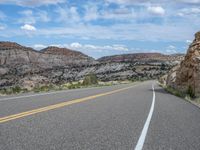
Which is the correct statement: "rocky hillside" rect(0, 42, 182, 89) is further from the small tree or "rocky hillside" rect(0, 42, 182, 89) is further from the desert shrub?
the desert shrub

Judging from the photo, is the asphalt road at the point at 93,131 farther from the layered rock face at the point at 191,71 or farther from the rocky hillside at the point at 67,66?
the rocky hillside at the point at 67,66

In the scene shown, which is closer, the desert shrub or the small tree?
the desert shrub

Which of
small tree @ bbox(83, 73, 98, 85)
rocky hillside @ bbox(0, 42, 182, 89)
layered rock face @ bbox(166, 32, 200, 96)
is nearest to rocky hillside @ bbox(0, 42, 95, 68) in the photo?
rocky hillside @ bbox(0, 42, 182, 89)

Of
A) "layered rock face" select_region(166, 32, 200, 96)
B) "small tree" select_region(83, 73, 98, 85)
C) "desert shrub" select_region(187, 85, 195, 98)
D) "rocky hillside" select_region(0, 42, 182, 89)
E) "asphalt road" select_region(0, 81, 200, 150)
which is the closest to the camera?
"asphalt road" select_region(0, 81, 200, 150)

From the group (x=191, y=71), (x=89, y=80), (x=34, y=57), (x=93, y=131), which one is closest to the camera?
(x=93, y=131)

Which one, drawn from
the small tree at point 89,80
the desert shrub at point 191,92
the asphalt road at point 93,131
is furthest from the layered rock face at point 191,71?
the small tree at point 89,80

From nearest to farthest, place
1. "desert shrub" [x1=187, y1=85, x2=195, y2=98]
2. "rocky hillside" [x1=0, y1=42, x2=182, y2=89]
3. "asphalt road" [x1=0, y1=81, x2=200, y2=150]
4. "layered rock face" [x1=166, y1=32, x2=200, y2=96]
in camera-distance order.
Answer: "asphalt road" [x1=0, y1=81, x2=200, y2=150]
"desert shrub" [x1=187, y1=85, x2=195, y2=98]
"layered rock face" [x1=166, y1=32, x2=200, y2=96]
"rocky hillside" [x1=0, y1=42, x2=182, y2=89]

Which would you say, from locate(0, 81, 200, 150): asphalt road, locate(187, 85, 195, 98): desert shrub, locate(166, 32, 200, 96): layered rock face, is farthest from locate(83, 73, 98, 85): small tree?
locate(0, 81, 200, 150): asphalt road

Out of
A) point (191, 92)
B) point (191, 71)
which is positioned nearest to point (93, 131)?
point (191, 92)

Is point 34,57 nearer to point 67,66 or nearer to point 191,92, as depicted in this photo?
point 67,66

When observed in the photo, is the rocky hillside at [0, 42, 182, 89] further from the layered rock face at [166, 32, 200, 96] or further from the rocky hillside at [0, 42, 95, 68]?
the layered rock face at [166, 32, 200, 96]

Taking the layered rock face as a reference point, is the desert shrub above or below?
below

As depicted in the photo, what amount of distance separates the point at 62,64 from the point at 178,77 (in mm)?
139143

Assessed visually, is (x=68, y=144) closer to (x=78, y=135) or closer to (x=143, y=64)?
(x=78, y=135)
